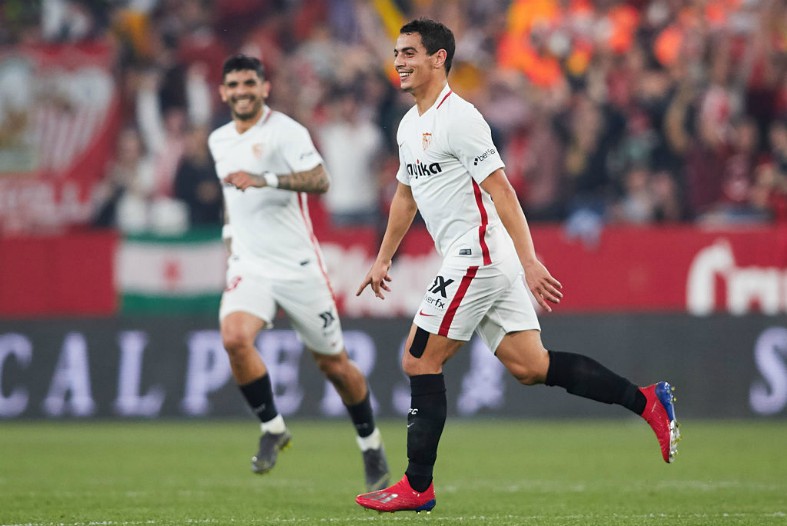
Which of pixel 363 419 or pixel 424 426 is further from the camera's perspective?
pixel 363 419

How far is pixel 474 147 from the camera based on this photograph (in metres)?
7.18

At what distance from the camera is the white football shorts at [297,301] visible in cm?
930

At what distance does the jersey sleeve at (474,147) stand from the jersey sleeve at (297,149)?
2.27 metres

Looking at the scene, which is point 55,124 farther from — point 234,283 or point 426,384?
point 426,384

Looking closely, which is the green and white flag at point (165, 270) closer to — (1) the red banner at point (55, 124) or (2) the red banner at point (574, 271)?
(2) the red banner at point (574, 271)

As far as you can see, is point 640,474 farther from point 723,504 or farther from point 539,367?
point 539,367

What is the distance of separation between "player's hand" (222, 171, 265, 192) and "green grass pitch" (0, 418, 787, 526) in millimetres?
1996

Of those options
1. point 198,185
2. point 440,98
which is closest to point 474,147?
point 440,98

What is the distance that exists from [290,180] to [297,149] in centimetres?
35

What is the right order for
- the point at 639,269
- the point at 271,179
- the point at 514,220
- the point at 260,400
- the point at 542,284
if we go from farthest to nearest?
the point at 639,269
the point at 260,400
the point at 271,179
the point at 514,220
the point at 542,284

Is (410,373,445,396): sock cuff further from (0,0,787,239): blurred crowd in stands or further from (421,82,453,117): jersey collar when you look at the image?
(0,0,787,239): blurred crowd in stands

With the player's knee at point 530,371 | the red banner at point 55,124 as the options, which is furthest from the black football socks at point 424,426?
the red banner at point 55,124

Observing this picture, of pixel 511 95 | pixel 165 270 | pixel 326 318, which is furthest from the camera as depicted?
pixel 511 95

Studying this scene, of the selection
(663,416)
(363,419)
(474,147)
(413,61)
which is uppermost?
(413,61)
